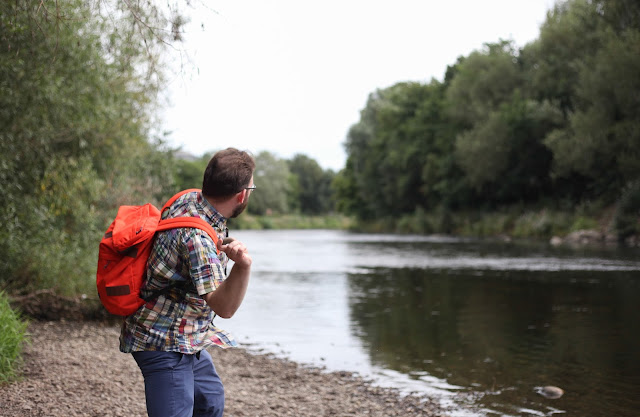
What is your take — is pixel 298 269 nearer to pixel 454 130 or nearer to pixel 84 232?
pixel 84 232

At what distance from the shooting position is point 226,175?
338cm

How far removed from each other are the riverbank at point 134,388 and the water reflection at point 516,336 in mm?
1185

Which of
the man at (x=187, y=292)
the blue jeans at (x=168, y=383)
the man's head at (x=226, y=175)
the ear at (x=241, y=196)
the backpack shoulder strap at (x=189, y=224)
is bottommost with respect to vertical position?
the blue jeans at (x=168, y=383)

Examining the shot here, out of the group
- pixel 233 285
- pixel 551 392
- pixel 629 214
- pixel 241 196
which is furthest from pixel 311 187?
pixel 233 285

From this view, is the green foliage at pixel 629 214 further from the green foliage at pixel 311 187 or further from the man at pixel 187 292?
the green foliage at pixel 311 187

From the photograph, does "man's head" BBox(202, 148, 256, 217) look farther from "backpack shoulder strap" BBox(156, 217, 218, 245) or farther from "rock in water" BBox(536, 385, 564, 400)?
"rock in water" BBox(536, 385, 564, 400)

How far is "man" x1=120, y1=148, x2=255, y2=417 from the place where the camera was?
3207 mm

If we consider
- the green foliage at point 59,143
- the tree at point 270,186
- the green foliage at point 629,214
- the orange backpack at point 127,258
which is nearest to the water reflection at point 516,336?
the orange backpack at point 127,258

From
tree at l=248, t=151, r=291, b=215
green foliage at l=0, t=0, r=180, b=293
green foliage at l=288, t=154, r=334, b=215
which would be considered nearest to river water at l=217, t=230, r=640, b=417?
green foliage at l=0, t=0, r=180, b=293

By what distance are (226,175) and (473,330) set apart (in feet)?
30.9

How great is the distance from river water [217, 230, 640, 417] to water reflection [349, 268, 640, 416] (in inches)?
0.8

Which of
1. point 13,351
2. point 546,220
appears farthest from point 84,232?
point 546,220

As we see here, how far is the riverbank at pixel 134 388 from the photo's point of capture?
5.93 meters

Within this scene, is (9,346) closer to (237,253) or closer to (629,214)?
(237,253)
